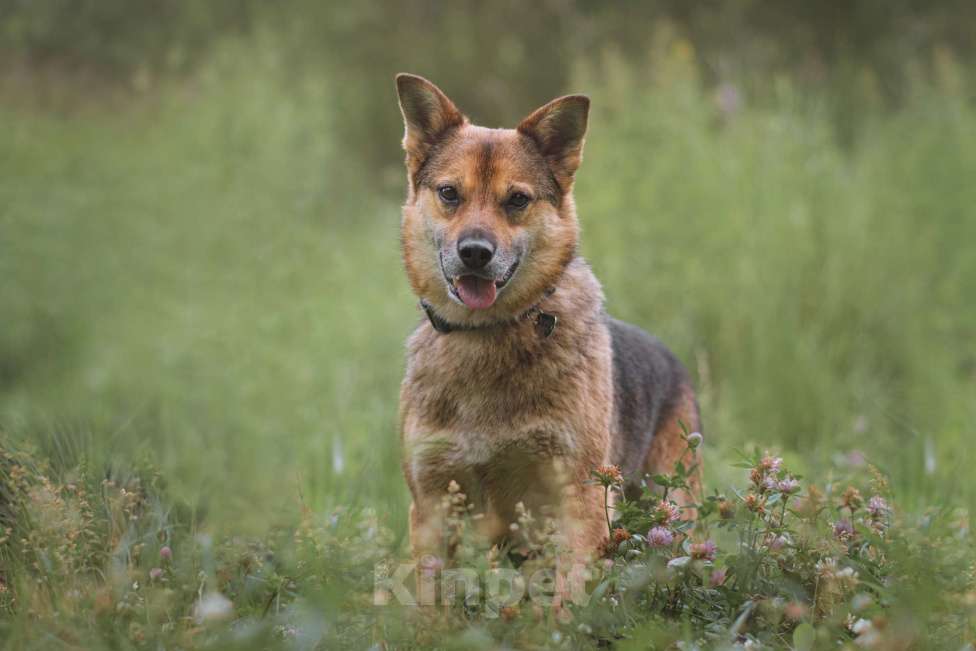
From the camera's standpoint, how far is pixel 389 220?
9.67m

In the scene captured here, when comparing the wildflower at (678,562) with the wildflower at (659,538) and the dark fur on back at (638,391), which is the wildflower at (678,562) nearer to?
the wildflower at (659,538)

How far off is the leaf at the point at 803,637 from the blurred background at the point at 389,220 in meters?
1.66

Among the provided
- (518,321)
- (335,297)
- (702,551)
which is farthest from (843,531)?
(335,297)

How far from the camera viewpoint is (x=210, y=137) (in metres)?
9.73

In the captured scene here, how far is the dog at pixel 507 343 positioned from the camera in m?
3.48

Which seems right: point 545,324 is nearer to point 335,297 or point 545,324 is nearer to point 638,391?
point 638,391

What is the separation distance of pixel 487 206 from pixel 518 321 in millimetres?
428

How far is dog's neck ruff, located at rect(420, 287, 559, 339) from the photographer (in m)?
3.69

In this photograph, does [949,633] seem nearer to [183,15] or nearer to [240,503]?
[240,503]

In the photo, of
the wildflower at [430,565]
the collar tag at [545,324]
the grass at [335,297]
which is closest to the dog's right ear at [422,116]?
the collar tag at [545,324]

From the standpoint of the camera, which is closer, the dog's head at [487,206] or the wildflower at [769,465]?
the wildflower at [769,465]

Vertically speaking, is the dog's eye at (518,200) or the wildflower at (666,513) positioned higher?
the dog's eye at (518,200)

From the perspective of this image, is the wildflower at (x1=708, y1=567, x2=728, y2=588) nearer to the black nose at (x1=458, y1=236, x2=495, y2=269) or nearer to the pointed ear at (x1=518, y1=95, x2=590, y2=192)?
the black nose at (x1=458, y1=236, x2=495, y2=269)

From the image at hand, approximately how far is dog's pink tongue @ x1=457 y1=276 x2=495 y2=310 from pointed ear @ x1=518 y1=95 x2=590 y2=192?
1.90ft
